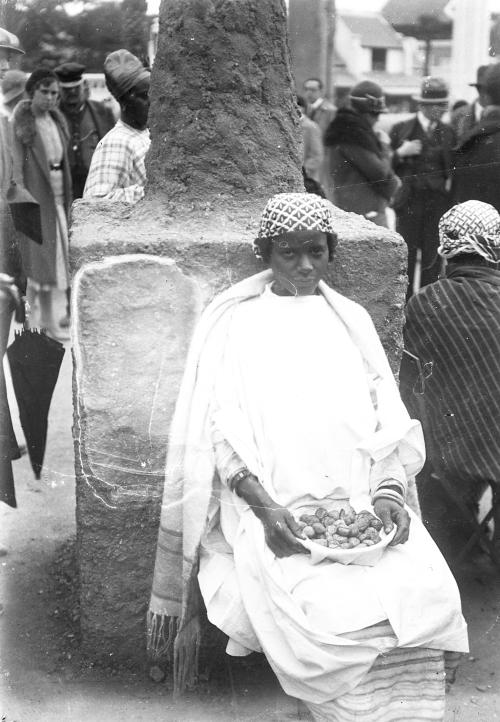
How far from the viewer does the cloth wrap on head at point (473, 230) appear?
390 centimetres

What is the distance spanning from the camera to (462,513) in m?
4.26

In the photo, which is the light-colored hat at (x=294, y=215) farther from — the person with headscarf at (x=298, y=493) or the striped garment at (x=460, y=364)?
the striped garment at (x=460, y=364)

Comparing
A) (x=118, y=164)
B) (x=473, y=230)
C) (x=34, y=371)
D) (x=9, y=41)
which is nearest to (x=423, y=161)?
(x=473, y=230)

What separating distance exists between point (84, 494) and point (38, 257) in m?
3.90

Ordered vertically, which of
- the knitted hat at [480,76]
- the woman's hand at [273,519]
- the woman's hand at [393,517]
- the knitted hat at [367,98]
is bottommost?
the woman's hand at [393,517]

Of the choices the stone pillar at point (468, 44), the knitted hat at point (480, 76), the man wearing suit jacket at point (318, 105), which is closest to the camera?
the stone pillar at point (468, 44)

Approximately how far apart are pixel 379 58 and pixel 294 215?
13.1 ft

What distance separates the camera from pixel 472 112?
6.27 metres

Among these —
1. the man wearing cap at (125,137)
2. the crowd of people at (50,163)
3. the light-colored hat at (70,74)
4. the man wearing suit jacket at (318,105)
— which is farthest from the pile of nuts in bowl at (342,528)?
the man wearing suit jacket at (318,105)

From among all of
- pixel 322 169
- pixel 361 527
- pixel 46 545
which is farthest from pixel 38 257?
pixel 361 527

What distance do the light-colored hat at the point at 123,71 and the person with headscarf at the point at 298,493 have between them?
5.22ft

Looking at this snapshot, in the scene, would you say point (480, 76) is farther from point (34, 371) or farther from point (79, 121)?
point (34, 371)

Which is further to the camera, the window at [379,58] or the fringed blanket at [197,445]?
the window at [379,58]

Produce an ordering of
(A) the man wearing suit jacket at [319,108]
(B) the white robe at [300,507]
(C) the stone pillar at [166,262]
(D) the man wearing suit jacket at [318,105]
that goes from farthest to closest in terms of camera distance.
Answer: (D) the man wearing suit jacket at [318,105], (A) the man wearing suit jacket at [319,108], (C) the stone pillar at [166,262], (B) the white robe at [300,507]
